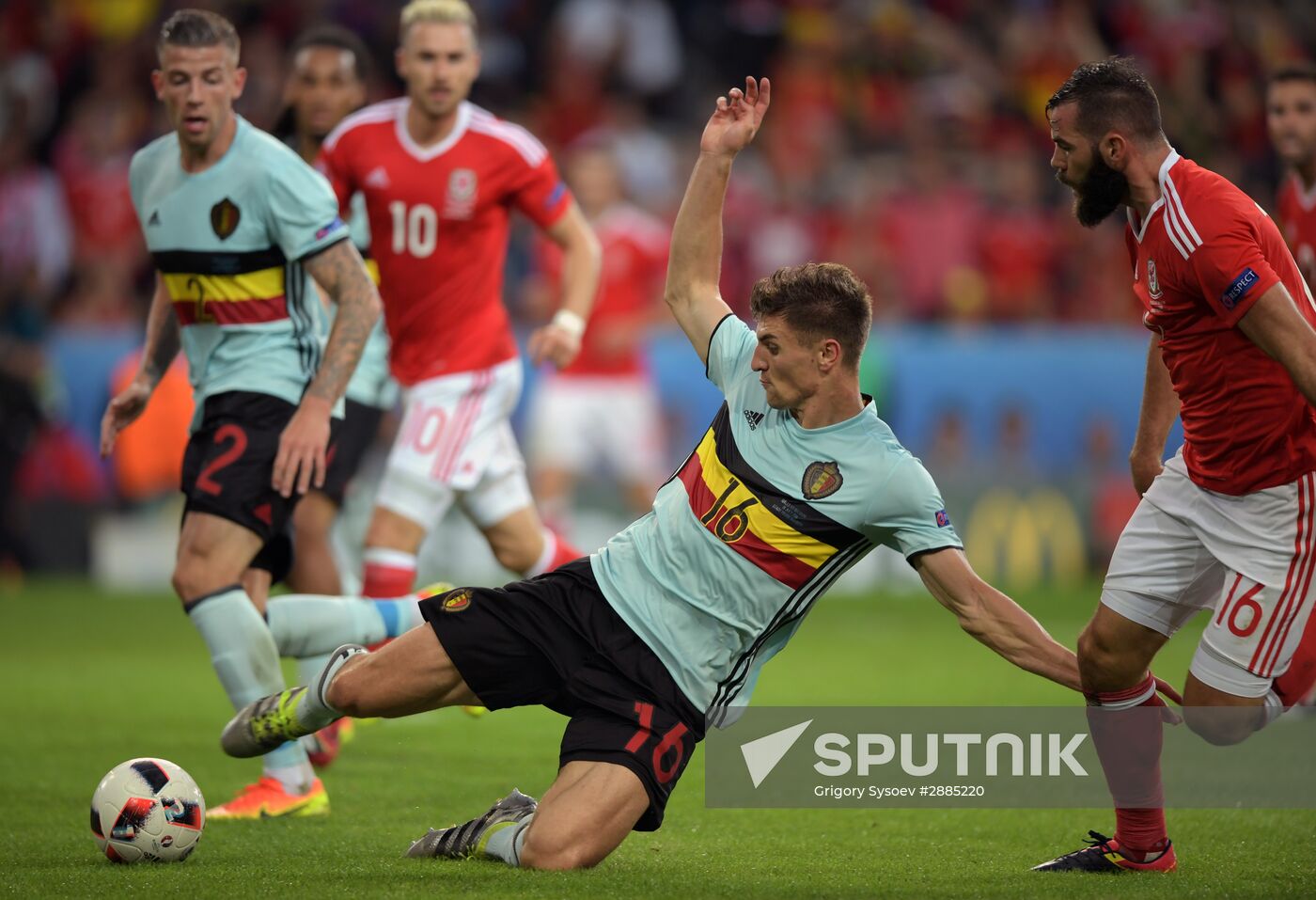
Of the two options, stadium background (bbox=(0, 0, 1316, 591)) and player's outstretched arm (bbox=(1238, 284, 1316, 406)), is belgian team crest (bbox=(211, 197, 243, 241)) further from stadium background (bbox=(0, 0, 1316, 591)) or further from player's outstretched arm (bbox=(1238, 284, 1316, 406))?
stadium background (bbox=(0, 0, 1316, 591))

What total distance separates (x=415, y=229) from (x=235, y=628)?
2527 millimetres

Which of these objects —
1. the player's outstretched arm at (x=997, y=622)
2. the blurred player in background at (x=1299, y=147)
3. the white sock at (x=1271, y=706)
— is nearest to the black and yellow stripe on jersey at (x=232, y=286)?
the player's outstretched arm at (x=997, y=622)

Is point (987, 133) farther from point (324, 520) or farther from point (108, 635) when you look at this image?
point (324, 520)

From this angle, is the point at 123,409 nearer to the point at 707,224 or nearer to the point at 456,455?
the point at 456,455

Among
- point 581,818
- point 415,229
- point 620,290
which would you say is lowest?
point 581,818

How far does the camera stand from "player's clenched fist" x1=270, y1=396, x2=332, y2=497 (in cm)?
650

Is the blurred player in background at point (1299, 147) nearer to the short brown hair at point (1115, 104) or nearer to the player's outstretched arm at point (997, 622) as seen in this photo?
the short brown hair at point (1115, 104)

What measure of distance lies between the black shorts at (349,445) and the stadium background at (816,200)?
20.4ft

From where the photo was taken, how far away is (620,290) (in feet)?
46.6

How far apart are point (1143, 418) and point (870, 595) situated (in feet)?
30.4

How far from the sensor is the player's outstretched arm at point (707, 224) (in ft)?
19.5

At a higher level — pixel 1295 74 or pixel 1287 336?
pixel 1295 74

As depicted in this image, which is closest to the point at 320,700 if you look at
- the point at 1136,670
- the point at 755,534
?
the point at 755,534

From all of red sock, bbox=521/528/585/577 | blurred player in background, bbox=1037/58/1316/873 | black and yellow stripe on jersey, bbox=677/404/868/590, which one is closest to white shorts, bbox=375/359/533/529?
red sock, bbox=521/528/585/577
